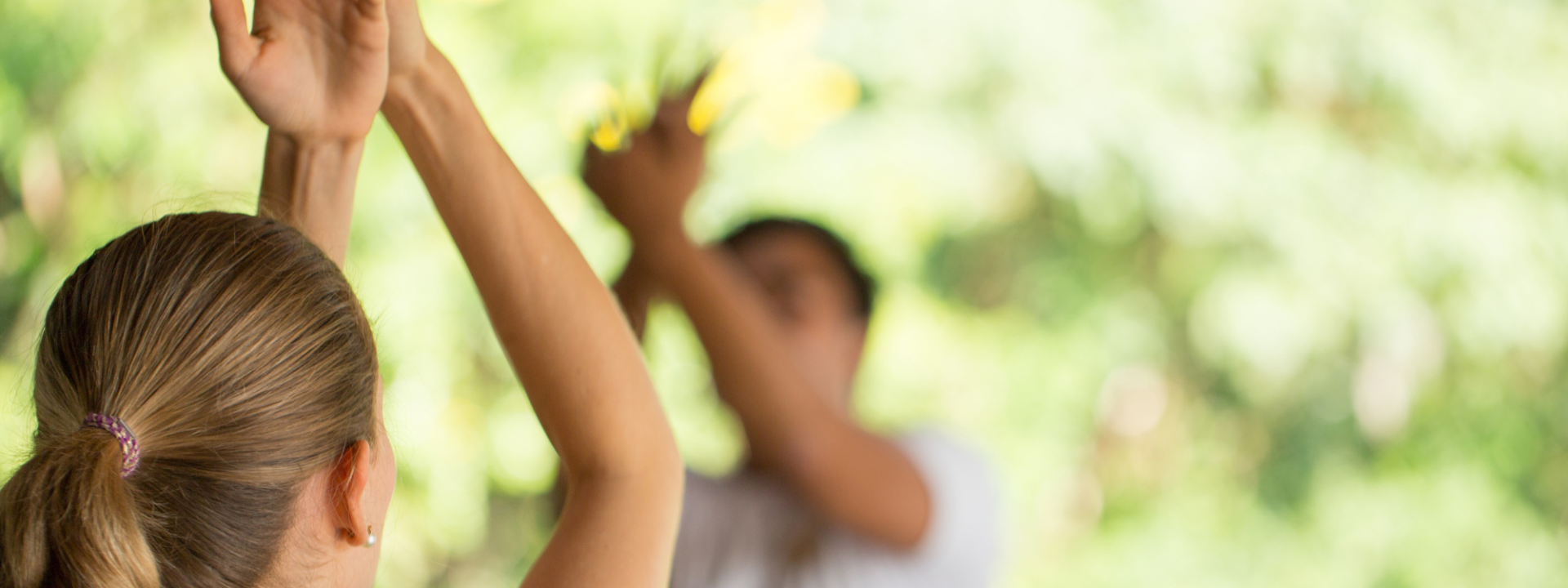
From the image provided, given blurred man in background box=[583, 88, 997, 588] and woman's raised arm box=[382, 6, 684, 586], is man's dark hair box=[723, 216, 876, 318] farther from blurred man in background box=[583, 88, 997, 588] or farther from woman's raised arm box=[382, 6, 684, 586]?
woman's raised arm box=[382, 6, 684, 586]

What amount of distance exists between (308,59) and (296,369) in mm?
246

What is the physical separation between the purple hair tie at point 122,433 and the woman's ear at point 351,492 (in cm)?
12

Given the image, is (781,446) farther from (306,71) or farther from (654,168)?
(306,71)

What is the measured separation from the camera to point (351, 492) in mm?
696

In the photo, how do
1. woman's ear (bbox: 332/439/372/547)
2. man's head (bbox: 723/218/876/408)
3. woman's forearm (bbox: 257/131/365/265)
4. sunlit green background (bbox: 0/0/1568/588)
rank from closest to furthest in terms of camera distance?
woman's ear (bbox: 332/439/372/547) < woman's forearm (bbox: 257/131/365/265) < man's head (bbox: 723/218/876/408) < sunlit green background (bbox: 0/0/1568/588)

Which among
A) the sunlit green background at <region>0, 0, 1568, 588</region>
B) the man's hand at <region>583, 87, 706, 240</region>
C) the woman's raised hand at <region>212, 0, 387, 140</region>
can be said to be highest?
the woman's raised hand at <region>212, 0, 387, 140</region>

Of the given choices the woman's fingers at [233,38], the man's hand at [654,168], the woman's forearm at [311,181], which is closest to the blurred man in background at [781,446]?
the man's hand at [654,168]

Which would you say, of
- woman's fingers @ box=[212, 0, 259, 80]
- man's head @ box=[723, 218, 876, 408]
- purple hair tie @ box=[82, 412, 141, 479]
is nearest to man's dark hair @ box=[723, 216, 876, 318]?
man's head @ box=[723, 218, 876, 408]

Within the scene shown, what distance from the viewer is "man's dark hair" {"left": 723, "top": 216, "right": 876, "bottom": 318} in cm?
194

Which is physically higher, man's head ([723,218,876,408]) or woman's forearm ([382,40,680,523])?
woman's forearm ([382,40,680,523])

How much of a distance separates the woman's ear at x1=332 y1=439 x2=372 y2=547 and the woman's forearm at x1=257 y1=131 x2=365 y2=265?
0.70 ft

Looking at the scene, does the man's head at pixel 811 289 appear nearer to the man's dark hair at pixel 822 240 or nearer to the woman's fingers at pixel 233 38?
the man's dark hair at pixel 822 240

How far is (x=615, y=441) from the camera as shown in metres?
0.80

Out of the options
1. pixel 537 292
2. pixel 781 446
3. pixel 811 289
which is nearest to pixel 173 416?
pixel 537 292
